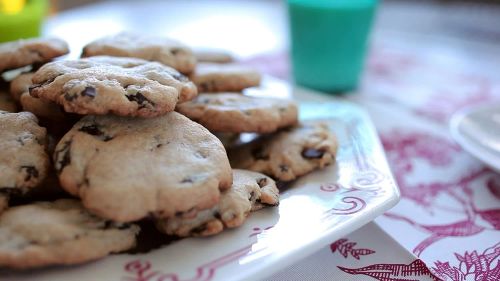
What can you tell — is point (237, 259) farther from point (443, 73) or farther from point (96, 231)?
point (443, 73)

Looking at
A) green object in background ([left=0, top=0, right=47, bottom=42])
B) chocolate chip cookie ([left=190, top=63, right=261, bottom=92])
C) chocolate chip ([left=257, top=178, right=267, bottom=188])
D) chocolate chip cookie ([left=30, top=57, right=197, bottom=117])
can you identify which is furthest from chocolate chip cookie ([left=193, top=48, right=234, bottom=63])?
green object in background ([left=0, top=0, right=47, bottom=42])

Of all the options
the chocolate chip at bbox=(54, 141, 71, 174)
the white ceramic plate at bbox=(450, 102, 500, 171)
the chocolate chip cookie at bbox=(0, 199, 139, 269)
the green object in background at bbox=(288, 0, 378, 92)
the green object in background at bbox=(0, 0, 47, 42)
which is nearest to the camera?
the chocolate chip cookie at bbox=(0, 199, 139, 269)

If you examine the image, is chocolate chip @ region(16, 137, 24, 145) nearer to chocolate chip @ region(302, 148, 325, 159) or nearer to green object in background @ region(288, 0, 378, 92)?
chocolate chip @ region(302, 148, 325, 159)

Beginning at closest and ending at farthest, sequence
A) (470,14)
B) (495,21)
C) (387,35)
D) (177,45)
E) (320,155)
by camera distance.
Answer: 1. (320,155)
2. (177,45)
3. (387,35)
4. (495,21)
5. (470,14)

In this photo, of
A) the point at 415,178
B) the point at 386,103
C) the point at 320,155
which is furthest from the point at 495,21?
the point at 320,155

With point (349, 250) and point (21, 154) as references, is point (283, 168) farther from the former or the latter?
point (21, 154)

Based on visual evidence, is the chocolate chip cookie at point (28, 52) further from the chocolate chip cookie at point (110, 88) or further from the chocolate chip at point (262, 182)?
the chocolate chip at point (262, 182)
